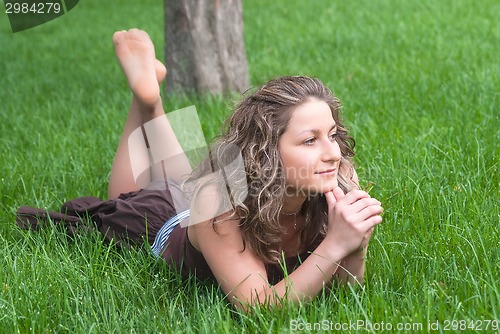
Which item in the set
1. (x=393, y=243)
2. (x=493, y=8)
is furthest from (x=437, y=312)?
(x=493, y=8)

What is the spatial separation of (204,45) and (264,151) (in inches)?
112

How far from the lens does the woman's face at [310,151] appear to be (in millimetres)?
2211

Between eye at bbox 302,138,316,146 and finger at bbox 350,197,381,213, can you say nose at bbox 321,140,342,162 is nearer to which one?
eye at bbox 302,138,316,146

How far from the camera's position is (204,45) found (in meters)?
4.97

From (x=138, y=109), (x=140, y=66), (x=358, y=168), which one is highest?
(x=140, y=66)

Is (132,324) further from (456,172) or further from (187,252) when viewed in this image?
(456,172)

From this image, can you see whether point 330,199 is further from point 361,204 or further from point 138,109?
point 138,109

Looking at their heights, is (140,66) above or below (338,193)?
above

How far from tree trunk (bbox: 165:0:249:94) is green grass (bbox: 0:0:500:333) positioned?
23 cm

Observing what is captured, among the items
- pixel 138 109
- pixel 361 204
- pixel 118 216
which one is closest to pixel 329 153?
pixel 361 204

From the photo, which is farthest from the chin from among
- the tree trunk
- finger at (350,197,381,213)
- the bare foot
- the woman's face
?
the tree trunk

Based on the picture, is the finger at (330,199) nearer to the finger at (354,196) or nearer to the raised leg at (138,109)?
the finger at (354,196)

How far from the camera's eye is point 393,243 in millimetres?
2482

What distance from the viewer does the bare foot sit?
3.12 m
